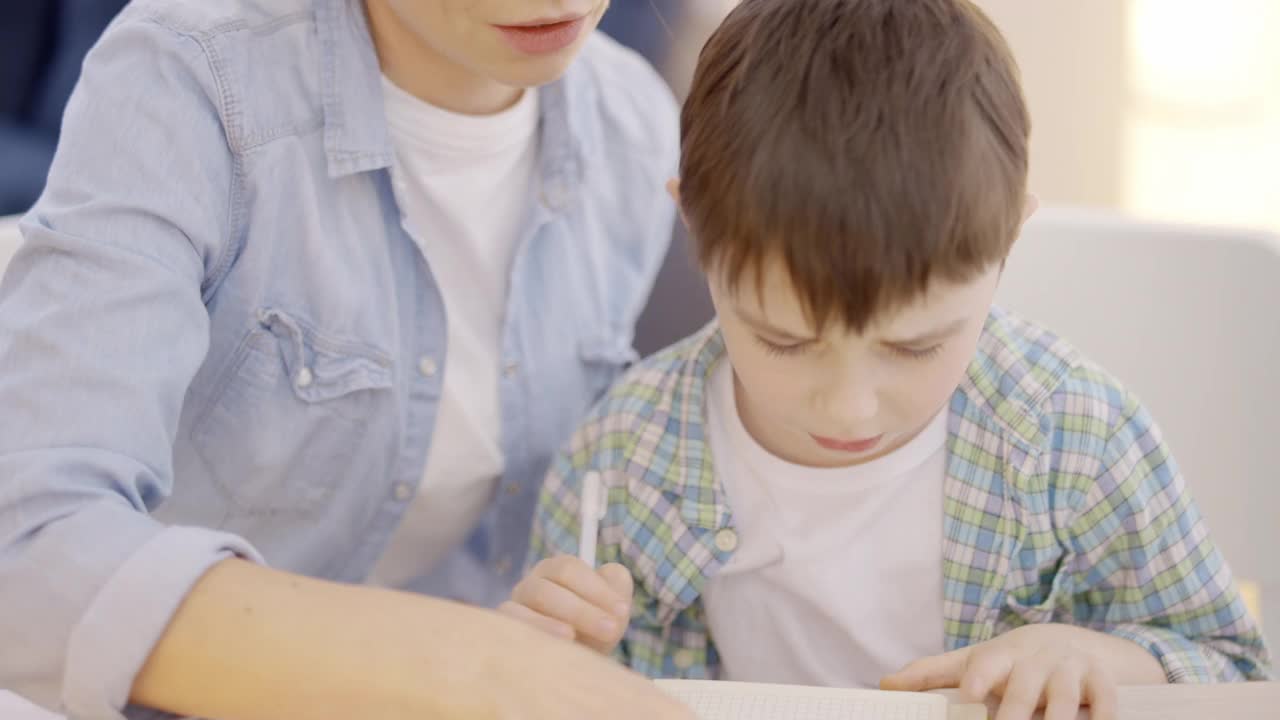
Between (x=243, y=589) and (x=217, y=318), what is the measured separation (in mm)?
310

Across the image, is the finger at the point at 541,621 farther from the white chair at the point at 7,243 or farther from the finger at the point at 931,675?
the white chair at the point at 7,243

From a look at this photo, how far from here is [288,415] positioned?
1006 millimetres

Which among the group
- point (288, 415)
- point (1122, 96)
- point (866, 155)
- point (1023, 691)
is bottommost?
point (1122, 96)

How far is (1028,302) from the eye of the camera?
3.90ft

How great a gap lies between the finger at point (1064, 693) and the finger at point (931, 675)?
0.06 metres

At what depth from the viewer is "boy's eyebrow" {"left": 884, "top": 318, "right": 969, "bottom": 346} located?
2.63 feet

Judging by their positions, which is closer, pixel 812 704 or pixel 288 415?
pixel 812 704

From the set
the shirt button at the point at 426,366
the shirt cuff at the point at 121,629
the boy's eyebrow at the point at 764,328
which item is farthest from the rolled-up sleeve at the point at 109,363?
the boy's eyebrow at the point at 764,328

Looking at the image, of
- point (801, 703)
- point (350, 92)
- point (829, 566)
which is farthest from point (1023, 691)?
point (350, 92)

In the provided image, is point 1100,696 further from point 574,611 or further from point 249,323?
point 249,323

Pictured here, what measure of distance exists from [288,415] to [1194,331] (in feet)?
2.31

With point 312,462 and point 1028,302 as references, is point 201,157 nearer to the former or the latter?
point 312,462

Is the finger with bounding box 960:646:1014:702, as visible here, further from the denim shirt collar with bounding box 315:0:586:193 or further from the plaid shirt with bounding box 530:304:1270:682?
the denim shirt collar with bounding box 315:0:586:193

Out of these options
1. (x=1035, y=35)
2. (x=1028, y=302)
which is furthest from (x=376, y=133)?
(x=1035, y=35)
